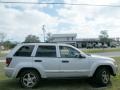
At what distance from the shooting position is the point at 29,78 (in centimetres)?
1080

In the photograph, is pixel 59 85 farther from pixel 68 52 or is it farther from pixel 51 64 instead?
pixel 68 52

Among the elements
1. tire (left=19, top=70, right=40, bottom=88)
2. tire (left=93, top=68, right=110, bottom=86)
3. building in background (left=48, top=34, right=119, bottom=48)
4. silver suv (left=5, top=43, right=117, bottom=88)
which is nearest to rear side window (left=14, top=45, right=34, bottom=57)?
silver suv (left=5, top=43, right=117, bottom=88)

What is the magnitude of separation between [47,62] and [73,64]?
3.37 ft

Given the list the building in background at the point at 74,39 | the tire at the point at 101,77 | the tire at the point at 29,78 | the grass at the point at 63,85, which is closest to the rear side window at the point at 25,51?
the tire at the point at 29,78

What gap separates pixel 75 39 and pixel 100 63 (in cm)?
11092

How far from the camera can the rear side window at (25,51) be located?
35.8ft

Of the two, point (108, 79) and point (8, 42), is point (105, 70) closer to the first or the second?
point (108, 79)

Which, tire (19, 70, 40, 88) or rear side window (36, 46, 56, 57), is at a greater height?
rear side window (36, 46, 56, 57)

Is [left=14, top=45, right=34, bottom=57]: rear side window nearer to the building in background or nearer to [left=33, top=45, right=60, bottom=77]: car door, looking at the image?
[left=33, top=45, right=60, bottom=77]: car door

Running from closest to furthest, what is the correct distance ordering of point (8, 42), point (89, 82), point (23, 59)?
point (23, 59) < point (89, 82) < point (8, 42)

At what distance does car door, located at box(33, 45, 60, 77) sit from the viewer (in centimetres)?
1081

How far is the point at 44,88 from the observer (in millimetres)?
10945

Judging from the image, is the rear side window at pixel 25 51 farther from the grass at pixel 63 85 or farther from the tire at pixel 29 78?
the grass at pixel 63 85

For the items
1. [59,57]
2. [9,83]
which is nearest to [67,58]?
A: [59,57]
